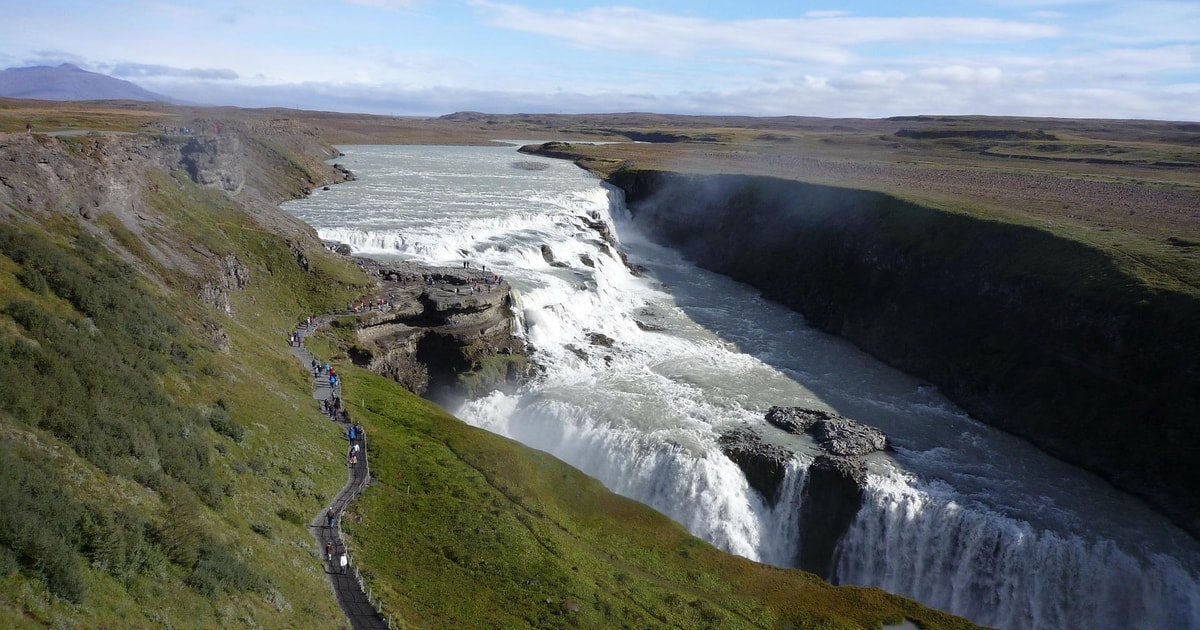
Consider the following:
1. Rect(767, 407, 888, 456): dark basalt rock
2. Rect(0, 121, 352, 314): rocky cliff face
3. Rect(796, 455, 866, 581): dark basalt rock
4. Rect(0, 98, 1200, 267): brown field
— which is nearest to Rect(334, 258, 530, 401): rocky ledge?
Rect(0, 121, 352, 314): rocky cliff face

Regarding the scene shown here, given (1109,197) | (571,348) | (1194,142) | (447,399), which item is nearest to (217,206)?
(447,399)

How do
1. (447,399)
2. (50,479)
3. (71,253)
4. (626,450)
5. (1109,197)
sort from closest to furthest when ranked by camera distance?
(50,479), (71,253), (626,450), (447,399), (1109,197)

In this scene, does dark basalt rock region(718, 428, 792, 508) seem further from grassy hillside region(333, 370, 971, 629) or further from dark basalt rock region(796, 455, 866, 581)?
grassy hillside region(333, 370, 971, 629)

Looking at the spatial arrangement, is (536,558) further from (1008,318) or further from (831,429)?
(1008,318)

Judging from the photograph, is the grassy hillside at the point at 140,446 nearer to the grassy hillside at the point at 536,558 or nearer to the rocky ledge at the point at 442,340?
the grassy hillside at the point at 536,558

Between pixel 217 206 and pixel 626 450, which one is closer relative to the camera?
pixel 626 450

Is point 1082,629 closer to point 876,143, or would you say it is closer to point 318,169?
point 318,169
